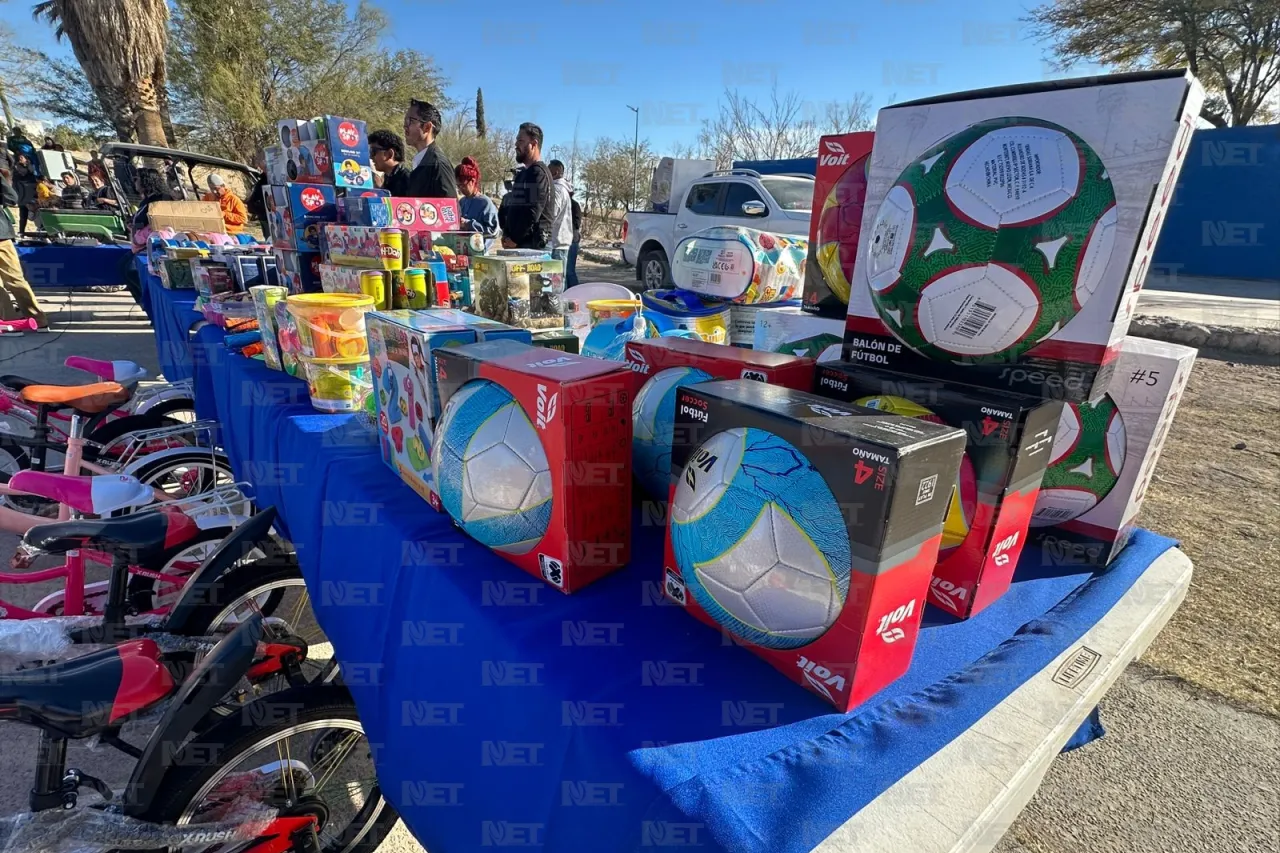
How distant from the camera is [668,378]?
3.64ft

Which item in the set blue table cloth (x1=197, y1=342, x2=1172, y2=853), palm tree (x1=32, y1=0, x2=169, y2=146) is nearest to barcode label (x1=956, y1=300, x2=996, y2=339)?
blue table cloth (x1=197, y1=342, x2=1172, y2=853)

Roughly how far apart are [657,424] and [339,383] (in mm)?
1142

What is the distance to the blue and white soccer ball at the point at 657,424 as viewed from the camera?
3.51 ft

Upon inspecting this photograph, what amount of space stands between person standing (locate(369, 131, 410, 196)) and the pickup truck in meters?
3.01

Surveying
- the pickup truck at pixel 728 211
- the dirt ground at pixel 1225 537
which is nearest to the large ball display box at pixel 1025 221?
the dirt ground at pixel 1225 537

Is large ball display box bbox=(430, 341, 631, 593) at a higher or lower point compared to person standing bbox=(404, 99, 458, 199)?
lower

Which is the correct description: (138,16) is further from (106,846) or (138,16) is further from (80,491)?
(106,846)

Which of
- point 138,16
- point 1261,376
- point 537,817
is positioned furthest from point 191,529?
point 138,16

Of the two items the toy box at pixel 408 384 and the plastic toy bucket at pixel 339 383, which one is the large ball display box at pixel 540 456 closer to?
the toy box at pixel 408 384

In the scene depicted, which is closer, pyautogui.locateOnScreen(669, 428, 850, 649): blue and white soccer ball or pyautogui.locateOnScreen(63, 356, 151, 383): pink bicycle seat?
pyautogui.locateOnScreen(669, 428, 850, 649): blue and white soccer ball

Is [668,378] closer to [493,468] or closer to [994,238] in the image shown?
[493,468]

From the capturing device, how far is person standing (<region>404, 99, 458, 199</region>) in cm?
367

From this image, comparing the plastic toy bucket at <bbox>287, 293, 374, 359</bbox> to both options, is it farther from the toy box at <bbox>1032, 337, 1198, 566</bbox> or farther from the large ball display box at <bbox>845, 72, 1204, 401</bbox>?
the toy box at <bbox>1032, 337, 1198, 566</bbox>

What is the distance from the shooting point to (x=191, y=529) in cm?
164
